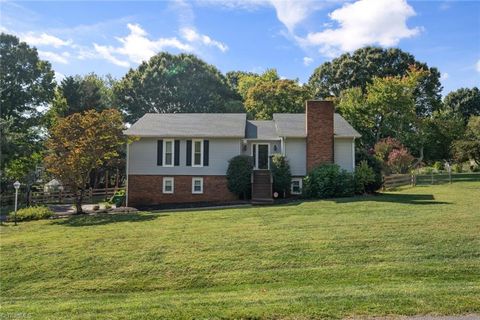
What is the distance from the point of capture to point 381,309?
6359mm

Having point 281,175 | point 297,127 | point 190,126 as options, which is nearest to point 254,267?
point 281,175

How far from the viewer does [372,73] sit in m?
51.3

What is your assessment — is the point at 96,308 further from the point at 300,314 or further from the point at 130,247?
the point at 130,247

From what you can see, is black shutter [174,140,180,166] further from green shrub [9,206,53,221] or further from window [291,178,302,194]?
green shrub [9,206,53,221]

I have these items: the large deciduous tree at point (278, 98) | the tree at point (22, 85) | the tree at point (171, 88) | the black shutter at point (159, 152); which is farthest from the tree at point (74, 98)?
the black shutter at point (159, 152)

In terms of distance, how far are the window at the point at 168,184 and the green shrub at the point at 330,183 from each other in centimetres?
829

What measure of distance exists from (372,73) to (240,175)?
112ft

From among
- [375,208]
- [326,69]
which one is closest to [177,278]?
[375,208]

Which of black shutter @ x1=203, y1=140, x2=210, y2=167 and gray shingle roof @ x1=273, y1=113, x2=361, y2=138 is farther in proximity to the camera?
black shutter @ x1=203, y1=140, x2=210, y2=167

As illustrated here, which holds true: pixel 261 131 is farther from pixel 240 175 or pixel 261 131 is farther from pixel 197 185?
pixel 197 185

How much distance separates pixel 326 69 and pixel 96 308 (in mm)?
51330

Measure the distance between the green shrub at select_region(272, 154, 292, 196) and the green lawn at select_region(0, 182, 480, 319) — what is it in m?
7.38

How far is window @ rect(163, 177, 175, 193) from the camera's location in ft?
82.6

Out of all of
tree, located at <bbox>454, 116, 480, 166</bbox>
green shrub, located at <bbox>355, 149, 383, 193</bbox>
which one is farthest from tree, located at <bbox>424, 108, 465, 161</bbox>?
green shrub, located at <bbox>355, 149, 383, 193</bbox>
